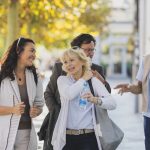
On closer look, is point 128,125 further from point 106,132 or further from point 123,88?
point 106,132

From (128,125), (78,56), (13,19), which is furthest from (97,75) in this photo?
(128,125)

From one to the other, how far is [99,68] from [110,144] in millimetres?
992

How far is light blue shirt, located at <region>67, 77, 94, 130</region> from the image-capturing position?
5909 millimetres

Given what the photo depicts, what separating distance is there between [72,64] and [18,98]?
0.64m

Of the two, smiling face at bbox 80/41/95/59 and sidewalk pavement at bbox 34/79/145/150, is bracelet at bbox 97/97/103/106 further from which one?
sidewalk pavement at bbox 34/79/145/150

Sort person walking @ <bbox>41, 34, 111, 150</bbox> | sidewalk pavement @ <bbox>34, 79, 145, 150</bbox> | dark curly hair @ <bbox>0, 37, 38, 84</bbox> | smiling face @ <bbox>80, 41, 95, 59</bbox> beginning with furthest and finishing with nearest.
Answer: sidewalk pavement @ <bbox>34, 79, 145, 150</bbox>, smiling face @ <bbox>80, 41, 95, 59</bbox>, person walking @ <bbox>41, 34, 111, 150</bbox>, dark curly hair @ <bbox>0, 37, 38, 84</bbox>

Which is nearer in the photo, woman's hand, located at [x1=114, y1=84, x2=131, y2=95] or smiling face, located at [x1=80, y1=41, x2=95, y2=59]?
smiling face, located at [x1=80, y1=41, x2=95, y2=59]

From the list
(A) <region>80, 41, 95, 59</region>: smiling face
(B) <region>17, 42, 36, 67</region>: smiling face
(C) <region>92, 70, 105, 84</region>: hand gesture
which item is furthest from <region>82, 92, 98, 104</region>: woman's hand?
(A) <region>80, 41, 95, 59</region>: smiling face

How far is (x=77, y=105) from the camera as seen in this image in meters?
5.93

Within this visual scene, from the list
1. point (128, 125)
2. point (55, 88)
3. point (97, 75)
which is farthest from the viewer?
point (128, 125)

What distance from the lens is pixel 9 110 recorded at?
5.97 m

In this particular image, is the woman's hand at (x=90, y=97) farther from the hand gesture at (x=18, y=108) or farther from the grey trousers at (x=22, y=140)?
the grey trousers at (x=22, y=140)

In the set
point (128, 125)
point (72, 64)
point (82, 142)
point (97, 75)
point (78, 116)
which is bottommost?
point (128, 125)

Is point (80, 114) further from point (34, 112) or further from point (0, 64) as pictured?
point (0, 64)
